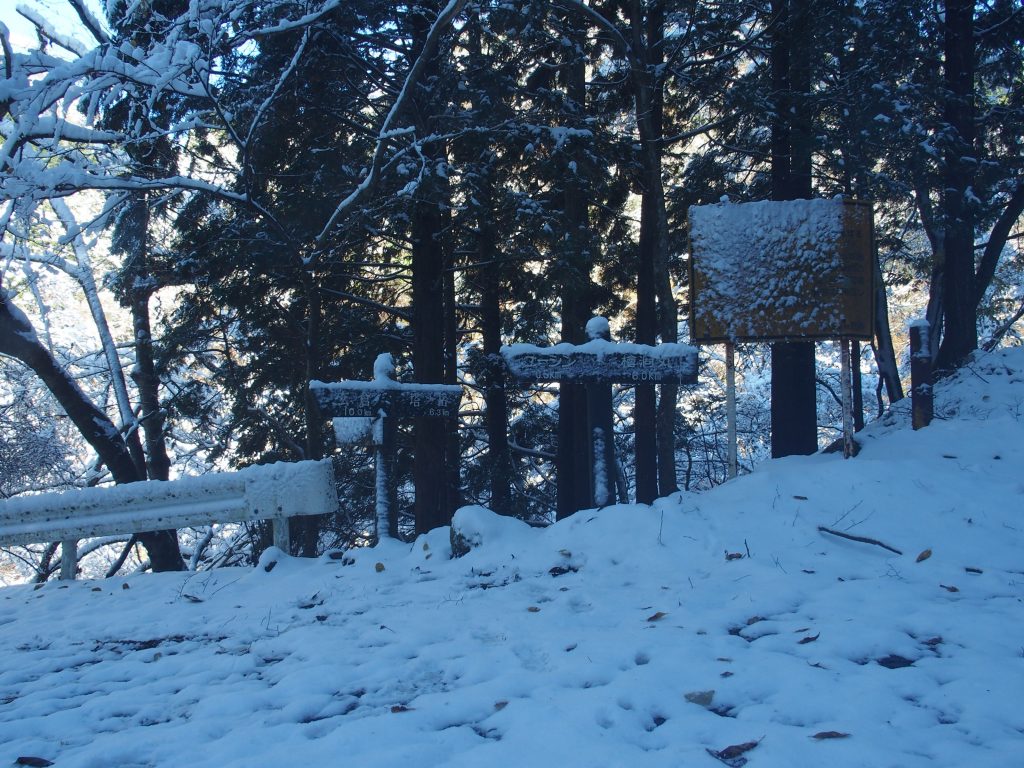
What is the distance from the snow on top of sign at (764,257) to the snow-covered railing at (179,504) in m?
4.41

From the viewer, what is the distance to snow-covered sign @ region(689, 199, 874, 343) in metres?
7.16

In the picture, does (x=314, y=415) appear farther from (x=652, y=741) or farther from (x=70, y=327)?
(x=70, y=327)

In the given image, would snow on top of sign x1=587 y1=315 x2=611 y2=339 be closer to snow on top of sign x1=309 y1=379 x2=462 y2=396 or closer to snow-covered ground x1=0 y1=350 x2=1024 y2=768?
snow on top of sign x1=309 y1=379 x2=462 y2=396

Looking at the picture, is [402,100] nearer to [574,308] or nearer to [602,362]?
[602,362]

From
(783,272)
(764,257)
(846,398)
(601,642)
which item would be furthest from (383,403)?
(846,398)

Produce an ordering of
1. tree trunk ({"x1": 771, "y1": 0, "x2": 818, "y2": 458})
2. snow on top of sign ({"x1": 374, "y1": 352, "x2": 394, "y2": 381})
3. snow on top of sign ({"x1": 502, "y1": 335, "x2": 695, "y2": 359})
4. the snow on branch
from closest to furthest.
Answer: snow on top of sign ({"x1": 502, "y1": 335, "x2": 695, "y2": 359}), snow on top of sign ({"x1": 374, "y1": 352, "x2": 394, "y2": 381}), the snow on branch, tree trunk ({"x1": 771, "y1": 0, "x2": 818, "y2": 458})

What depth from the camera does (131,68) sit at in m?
7.49

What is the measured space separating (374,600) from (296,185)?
25.5ft

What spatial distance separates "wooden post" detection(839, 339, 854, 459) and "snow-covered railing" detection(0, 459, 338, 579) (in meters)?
5.26

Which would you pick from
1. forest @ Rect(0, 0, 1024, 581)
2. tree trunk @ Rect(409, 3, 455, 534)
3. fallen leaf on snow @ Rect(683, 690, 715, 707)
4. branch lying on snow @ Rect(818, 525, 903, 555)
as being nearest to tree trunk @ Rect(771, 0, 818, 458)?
forest @ Rect(0, 0, 1024, 581)

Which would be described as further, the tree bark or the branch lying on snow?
the tree bark

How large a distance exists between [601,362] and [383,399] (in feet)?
7.35

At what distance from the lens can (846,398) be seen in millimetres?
7188

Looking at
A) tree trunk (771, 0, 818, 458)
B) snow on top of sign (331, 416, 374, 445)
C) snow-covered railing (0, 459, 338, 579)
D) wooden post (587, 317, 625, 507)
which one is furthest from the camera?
Answer: tree trunk (771, 0, 818, 458)
